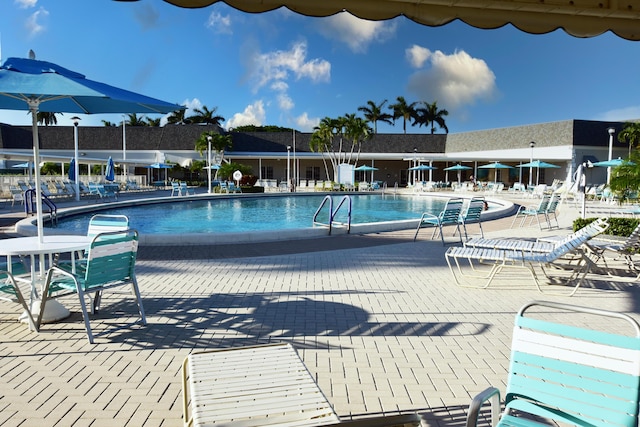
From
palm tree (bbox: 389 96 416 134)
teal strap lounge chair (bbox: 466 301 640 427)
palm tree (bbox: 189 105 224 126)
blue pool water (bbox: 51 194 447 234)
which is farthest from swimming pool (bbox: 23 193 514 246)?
palm tree (bbox: 189 105 224 126)

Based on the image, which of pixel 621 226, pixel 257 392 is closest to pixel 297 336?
pixel 257 392

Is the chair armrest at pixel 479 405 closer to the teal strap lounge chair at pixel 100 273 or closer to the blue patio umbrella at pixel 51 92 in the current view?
the teal strap lounge chair at pixel 100 273

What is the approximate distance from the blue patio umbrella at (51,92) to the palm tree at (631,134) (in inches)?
1432

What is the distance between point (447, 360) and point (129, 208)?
18768 mm

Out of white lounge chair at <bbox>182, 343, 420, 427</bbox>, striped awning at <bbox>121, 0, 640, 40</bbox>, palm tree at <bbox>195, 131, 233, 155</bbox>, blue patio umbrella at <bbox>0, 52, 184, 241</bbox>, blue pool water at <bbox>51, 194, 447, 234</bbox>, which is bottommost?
blue pool water at <bbox>51, 194, 447, 234</bbox>

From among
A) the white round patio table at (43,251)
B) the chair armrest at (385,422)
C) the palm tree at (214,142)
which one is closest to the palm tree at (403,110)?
the palm tree at (214,142)

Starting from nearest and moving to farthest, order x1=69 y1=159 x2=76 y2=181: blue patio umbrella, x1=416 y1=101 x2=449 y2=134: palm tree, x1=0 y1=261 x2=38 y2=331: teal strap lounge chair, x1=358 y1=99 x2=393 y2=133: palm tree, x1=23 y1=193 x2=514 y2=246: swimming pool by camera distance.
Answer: x1=0 y1=261 x2=38 y2=331: teal strap lounge chair, x1=23 y1=193 x2=514 y2=246: swimming pool, x1=69 y1=159 x2=76 y2=181: blue patio umbrella, x1=358 y1=99 x2=393 y2=133: palm tree, x1=416 y1=101 x2=449 y2=134: palm tree

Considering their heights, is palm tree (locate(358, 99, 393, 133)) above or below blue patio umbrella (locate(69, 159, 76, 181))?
above

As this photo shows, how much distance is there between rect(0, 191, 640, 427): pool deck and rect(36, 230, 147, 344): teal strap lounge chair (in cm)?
35

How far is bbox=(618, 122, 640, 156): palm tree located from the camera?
33.6 metres

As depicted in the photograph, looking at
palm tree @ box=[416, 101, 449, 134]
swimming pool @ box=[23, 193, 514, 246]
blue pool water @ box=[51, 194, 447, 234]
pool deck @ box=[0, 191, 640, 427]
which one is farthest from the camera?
palm tree @ box=[416, 101, 449, 134]

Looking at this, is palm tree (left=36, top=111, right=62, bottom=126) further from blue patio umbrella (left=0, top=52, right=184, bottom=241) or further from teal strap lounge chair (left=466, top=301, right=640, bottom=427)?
teal strap lounge chair (left=466, top=301, right=640, bottom=427)

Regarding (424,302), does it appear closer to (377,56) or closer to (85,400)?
(85,400)

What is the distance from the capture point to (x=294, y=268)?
729cm
